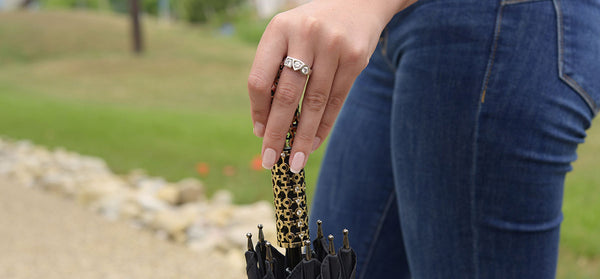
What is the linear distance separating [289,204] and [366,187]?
65 centimetres

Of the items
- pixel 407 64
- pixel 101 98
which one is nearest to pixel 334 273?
pixel 407 64

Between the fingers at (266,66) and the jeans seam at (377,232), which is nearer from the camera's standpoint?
the fingers at (266,66)

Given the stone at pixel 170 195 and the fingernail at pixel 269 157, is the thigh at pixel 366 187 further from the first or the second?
the stone at pixel 170 195

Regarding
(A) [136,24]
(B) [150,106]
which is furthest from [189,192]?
(A) [136,24]

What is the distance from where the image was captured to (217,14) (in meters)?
38.6

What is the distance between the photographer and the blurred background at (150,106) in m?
5.25

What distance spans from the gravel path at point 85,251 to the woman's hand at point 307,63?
9.65 feet

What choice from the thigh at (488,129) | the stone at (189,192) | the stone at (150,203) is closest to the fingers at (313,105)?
the thigh at (488,129)

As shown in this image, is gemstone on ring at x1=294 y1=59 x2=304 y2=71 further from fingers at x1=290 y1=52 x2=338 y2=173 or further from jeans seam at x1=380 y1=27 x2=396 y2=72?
jeans seam at x1=380 y1=27 x2=396 y2=72

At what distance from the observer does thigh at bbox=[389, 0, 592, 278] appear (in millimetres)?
1042

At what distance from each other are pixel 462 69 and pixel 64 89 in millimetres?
15504

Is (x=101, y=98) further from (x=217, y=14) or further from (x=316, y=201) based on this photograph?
(x=217, y=14)

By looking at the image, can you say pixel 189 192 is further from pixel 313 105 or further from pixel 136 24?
pixel 136 24

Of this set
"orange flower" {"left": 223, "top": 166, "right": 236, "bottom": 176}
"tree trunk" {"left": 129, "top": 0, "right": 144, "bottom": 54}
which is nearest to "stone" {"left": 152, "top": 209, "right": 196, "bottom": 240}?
"orange flower" {"left": 223, "top": 166, "right": 236, "bottom": 176}
